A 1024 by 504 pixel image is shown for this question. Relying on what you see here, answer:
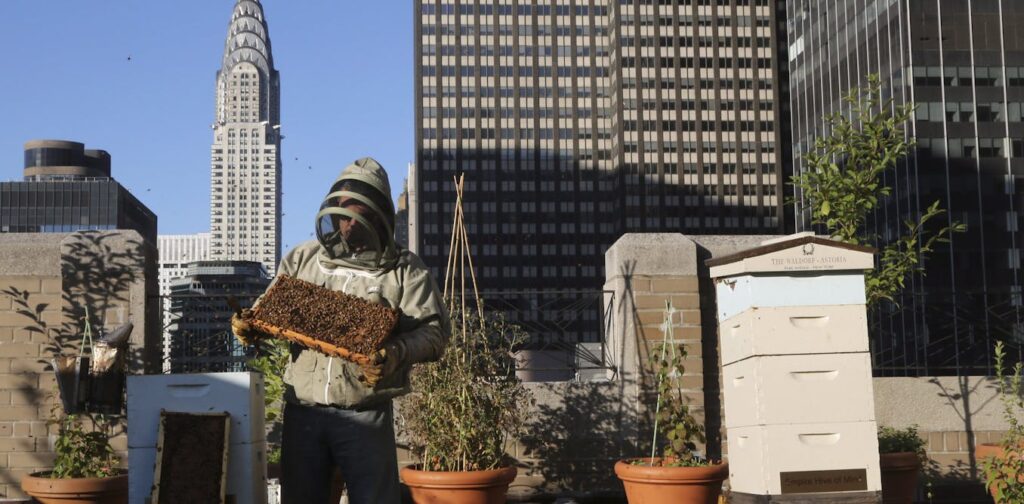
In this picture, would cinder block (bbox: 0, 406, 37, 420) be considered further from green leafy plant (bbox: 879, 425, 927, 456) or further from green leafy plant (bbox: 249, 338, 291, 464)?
green leafy plant (bbox: 879, 425, 927, 456)

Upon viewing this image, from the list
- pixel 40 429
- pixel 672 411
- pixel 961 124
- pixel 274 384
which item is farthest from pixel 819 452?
pixel 961 124

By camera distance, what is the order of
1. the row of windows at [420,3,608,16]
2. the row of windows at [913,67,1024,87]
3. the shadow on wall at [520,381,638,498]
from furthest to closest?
the row of windows at [420,3,608,16], the row of windows at [913,67,1024,87], the shadow on wall at [520,381,638,498]

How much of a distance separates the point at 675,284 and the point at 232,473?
441 centimetres

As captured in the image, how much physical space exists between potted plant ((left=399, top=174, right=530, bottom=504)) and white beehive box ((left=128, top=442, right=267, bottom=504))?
206 cm

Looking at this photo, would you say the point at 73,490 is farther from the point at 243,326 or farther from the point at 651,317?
the point at 651,317

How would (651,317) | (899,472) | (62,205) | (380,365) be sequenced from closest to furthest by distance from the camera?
(380,365) < (899,472) < (651,317) < (62,205)

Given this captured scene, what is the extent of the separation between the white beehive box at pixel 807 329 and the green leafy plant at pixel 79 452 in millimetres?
4355

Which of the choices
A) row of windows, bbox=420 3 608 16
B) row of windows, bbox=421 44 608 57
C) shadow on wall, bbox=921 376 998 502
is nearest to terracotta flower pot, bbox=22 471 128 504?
shadow on wall, bbox=921 376 998 502

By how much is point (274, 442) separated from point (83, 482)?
1.60 meters

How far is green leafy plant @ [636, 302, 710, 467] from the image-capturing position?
7.61 meters

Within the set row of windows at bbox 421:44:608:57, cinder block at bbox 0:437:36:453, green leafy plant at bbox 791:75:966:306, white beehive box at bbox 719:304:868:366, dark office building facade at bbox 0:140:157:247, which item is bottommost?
cinder block at bbox 0:437:36:453

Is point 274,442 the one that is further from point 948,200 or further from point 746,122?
point 746,122

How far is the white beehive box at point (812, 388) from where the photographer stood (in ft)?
20.2

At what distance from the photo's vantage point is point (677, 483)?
7.12m
